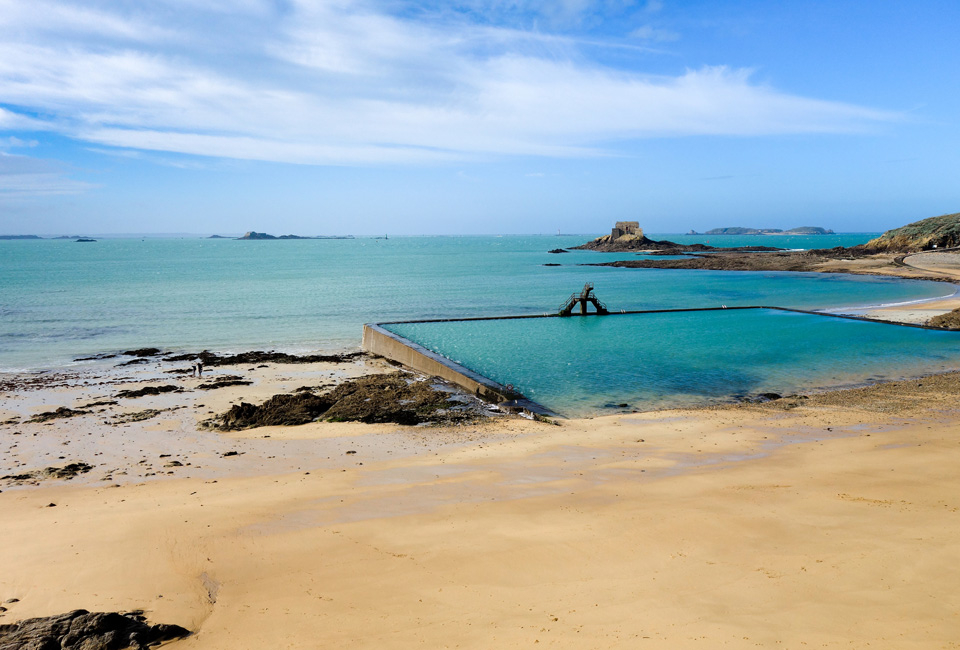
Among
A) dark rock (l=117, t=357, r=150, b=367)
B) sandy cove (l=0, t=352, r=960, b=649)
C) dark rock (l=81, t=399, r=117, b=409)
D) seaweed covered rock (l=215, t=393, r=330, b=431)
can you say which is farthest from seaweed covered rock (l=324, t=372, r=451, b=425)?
dark rock (l=117, t=357, r=150, b=367)

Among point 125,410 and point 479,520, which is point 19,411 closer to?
point 125,410

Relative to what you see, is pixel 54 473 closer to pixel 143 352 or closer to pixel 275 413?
pixel 275 413

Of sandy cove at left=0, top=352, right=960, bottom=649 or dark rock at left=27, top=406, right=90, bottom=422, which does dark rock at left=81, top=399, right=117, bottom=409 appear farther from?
sandy cove at left=0, top=352, right=960, bottom=649

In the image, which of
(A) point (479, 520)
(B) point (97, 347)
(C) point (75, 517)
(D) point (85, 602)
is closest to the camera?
(D) point (85, 602)

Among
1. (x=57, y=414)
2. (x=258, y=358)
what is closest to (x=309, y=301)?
(x=258, y=358)

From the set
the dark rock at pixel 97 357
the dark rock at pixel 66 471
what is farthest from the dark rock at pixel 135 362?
the dark rock at pixel 66 471

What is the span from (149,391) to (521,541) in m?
13.3

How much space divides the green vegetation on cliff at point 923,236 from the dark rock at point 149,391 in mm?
78663

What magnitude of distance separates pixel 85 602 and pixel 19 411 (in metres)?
11.4

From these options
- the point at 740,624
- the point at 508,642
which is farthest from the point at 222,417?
the point at 740,624

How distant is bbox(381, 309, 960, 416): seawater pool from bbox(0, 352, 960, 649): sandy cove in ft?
13.0

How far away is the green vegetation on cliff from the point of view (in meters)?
66.3

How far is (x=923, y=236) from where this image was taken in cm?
6931

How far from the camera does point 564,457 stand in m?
9.39
